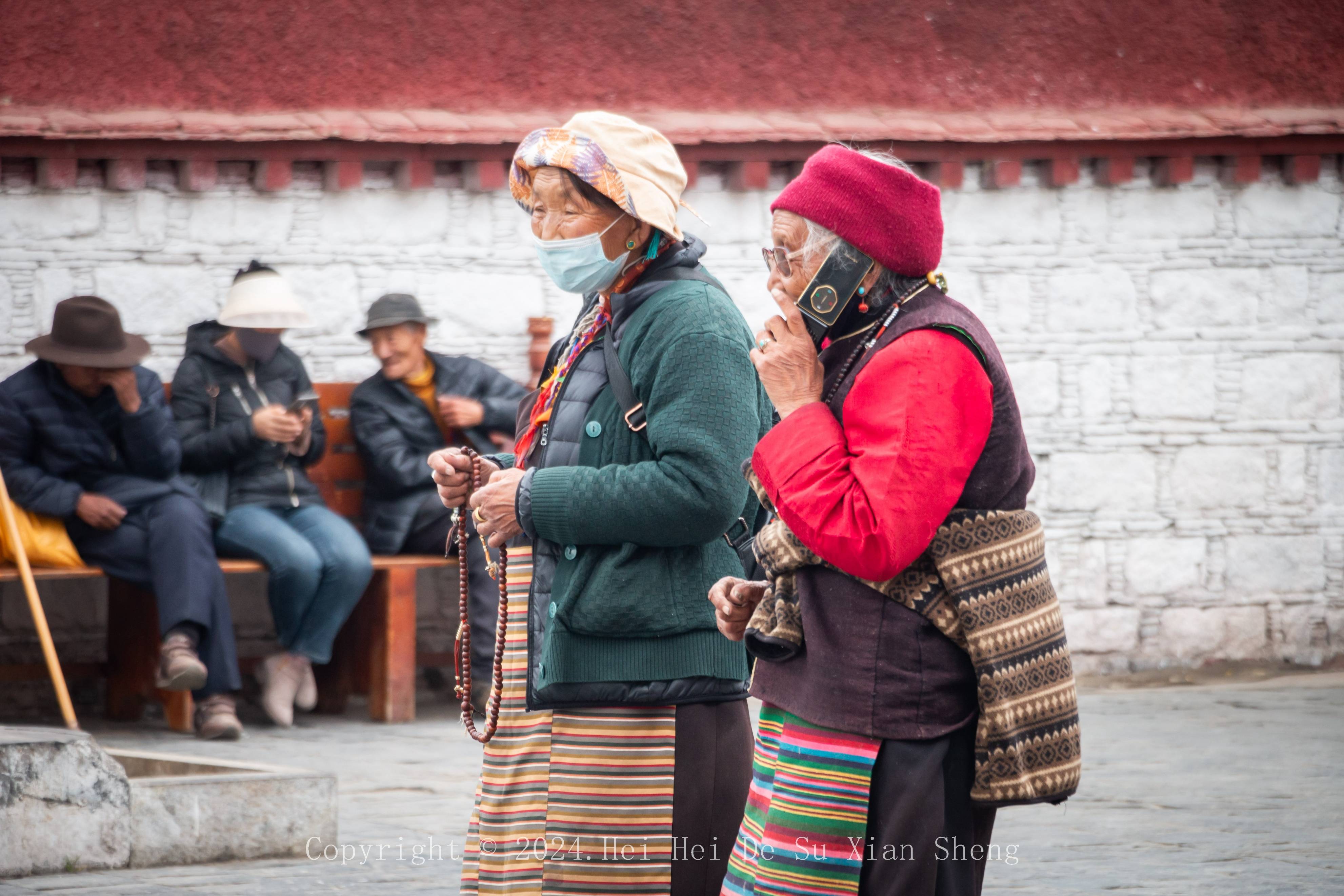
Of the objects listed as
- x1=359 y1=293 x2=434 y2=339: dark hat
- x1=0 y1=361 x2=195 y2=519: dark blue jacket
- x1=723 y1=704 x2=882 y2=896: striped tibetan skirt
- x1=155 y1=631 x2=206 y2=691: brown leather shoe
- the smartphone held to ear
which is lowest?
x1=155 y1=631 x2=206 y2=691: brown leather shoe

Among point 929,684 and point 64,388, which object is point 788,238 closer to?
point 929,684

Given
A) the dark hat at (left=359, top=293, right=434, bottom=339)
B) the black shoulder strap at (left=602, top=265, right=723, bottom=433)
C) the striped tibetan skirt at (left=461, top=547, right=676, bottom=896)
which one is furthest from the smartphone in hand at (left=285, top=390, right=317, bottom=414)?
the striped tibetan skirt at (left=461, top=547, right=676, bottom=896)

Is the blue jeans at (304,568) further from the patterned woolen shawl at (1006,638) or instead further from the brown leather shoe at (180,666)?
the patterned woolen shawl at (1006,638)

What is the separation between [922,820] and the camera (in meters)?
2.61

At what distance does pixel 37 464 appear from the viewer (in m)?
7.09

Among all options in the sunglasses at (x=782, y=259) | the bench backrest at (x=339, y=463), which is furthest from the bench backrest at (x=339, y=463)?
the sunglasses at (x=782, y=259)

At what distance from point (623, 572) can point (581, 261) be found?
0.60 m

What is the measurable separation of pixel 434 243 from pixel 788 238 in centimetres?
586

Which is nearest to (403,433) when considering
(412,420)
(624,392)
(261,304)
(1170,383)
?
(412,420)

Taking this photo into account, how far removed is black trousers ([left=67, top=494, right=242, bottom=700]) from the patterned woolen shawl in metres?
4.76

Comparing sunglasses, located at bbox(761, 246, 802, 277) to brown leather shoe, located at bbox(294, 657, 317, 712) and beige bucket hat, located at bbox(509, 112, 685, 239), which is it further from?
brown leather shoe, located at bbox(294, 657, 317, 712)

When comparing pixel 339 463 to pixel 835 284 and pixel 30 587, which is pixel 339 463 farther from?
pixel 835 284

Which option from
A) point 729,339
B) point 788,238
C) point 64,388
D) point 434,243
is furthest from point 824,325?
point 434,243

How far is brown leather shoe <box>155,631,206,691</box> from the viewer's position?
22.1ft
